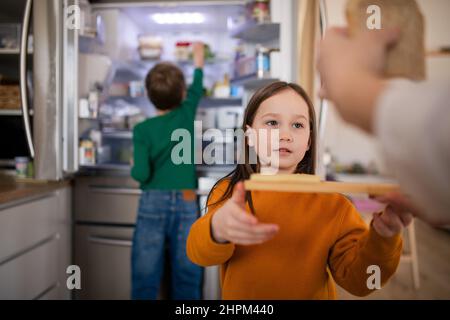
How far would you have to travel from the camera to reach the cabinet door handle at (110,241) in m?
1.83

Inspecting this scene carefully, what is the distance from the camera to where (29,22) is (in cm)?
141

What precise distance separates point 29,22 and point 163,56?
0.97 meters

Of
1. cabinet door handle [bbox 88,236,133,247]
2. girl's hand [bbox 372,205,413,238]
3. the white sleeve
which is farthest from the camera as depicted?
cabinet door handle [bbox 88,236,133,247]

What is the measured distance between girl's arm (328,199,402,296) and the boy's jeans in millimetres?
894

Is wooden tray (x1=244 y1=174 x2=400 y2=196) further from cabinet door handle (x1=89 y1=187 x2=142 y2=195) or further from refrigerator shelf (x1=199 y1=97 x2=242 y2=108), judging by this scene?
refrigerator shelf (x1=199 y1=97 x2=242 y2=108)

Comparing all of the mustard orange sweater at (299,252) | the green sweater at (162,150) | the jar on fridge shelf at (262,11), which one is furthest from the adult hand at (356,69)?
the jar on fridge shelf at (262,11)

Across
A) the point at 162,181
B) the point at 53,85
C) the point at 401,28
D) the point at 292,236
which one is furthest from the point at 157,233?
the point at 401,28

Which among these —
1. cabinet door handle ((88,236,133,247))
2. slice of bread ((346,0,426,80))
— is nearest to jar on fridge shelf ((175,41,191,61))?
cabinet door handle ((88,236,133,247))

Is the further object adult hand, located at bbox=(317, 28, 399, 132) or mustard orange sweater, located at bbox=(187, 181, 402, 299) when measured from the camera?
mustard orange sweater, located at bbox=(187, 181, 402, 299)

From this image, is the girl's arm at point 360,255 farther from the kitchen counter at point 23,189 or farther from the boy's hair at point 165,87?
the kitchen counter at point 23,189

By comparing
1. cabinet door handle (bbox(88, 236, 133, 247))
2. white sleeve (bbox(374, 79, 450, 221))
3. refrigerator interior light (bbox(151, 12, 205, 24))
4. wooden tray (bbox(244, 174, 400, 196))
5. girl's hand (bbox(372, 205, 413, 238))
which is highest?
refrigerator interior light (bbox(151, 12, 205, 24))

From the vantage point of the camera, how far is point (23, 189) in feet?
4.37

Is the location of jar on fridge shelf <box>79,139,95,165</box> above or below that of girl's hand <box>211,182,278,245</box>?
above

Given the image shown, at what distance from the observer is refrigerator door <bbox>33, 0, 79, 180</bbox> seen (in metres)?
1.42
